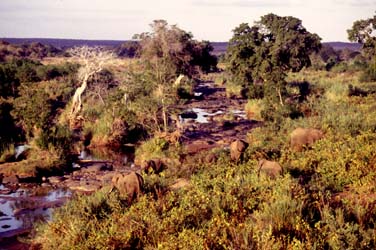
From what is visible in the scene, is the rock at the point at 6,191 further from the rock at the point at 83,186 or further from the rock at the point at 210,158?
the rock at the point at 210,158

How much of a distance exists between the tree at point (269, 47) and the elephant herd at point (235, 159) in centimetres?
1094

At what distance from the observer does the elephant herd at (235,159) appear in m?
10.3

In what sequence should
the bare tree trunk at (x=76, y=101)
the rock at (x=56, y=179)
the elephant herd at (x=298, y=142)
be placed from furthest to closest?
the bare tree trunk at (x=76, y=101) < the rock at (x=56, y=179) < the elephant herd at (x=298, y=142)

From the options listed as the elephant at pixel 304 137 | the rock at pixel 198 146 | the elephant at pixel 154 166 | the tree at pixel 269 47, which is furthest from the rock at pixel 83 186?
the tree at pixel 269 47

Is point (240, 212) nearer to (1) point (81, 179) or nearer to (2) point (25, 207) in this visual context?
(2) point (25, 207)

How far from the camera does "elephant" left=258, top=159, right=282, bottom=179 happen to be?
10.7 m

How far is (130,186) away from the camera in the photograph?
10266 millimetres

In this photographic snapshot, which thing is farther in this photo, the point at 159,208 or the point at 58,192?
the point at 58,192

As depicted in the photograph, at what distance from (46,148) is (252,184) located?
29.3ft

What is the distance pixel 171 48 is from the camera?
29.1 meters

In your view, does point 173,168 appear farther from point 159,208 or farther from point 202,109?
point 202,109

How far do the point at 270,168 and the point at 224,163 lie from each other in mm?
2394

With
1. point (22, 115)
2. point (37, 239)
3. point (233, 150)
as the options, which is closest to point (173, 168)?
point (233, 150)

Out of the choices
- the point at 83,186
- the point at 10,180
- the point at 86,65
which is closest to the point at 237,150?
the point at 83,186
